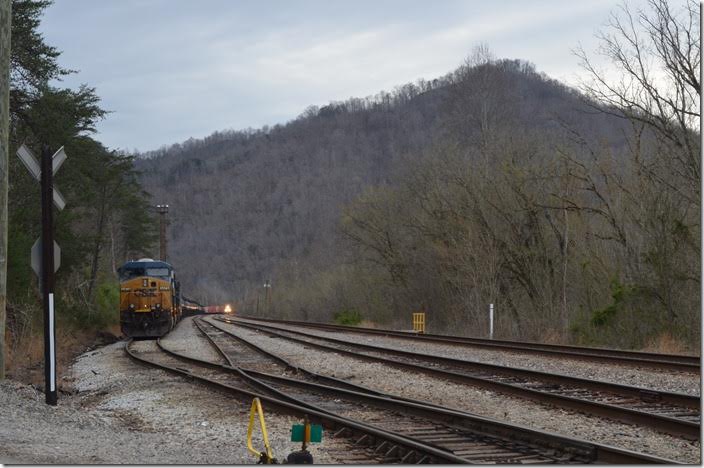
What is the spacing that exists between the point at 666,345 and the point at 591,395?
34.0 feet

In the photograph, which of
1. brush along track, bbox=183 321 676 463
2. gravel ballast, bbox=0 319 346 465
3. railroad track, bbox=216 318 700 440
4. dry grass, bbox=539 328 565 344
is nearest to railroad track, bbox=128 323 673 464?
brush along track, bbox=183 321 676 463

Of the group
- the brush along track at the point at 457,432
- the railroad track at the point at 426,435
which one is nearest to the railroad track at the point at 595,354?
the brush along track at the point at 457,432

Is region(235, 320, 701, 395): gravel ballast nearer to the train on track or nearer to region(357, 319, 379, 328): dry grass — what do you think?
the train on track

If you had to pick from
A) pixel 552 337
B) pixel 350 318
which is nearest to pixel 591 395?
pixel 552 337

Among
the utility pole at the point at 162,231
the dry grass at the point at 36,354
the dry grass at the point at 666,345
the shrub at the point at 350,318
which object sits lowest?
the shrub at the point at 350,318

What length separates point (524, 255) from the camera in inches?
1367

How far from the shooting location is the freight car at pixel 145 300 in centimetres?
3481

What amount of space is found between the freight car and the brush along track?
22.1 metres

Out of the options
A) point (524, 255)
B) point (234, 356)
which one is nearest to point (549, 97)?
point (524, 255)

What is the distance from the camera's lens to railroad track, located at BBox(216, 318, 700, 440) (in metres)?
10.2

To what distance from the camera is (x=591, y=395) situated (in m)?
→ 13.0

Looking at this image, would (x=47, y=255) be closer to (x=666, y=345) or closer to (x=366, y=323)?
(x=666, y=345)

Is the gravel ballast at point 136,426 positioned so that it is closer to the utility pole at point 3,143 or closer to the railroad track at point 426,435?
the railroad track at point 426,435

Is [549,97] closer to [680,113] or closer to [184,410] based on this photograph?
[680,113]
